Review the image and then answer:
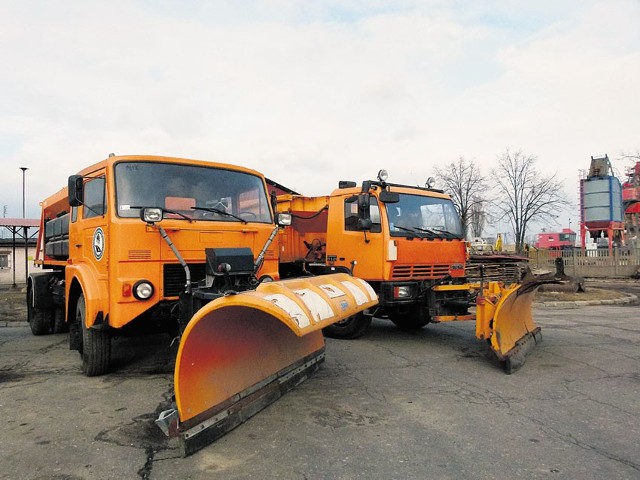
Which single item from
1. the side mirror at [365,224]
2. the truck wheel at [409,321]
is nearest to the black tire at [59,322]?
the side mirror at [365,224]

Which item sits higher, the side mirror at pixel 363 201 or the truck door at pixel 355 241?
the side mirror at pixel 363 201

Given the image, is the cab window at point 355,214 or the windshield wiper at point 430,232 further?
the windshield wiper at point 430,232

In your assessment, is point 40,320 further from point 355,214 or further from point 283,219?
point 355,214

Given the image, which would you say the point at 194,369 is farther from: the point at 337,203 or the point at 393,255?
the point at 337,203

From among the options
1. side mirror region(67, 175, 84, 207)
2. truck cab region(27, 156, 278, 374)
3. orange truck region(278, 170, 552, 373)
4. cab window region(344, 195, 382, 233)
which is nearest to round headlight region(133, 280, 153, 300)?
truck cab region(27, 156, 278, 374)

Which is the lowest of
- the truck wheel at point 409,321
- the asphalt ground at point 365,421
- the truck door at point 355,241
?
the asphalt ground at point 365,421

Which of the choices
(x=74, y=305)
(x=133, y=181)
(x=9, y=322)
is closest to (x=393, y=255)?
(x=133, y=181)

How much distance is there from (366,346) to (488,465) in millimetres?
4127

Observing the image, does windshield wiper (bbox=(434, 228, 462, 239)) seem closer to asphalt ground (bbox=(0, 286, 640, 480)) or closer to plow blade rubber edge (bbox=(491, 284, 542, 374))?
plow blade rubber edge (bbox=(491, 284, 542, 374))

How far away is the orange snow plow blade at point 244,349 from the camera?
3.41 meters

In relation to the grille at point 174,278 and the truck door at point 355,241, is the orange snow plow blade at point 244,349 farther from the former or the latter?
the truck door at point 355,241

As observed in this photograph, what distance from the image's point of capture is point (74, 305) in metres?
6.02

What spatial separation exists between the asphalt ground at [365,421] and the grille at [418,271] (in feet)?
3.81

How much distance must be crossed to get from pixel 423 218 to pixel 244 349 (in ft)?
14.7
